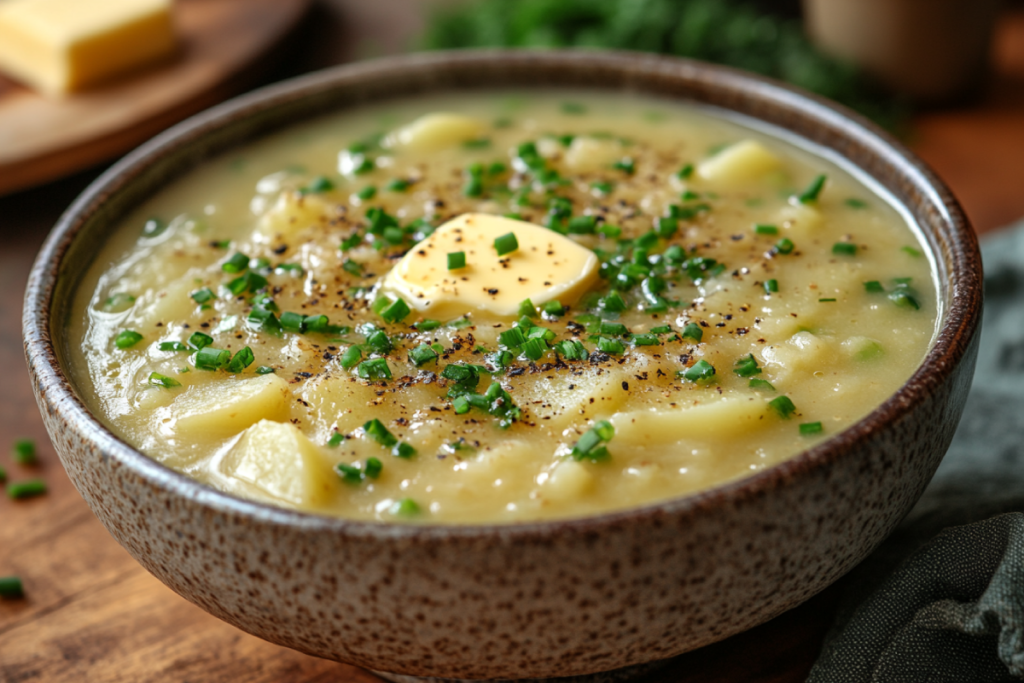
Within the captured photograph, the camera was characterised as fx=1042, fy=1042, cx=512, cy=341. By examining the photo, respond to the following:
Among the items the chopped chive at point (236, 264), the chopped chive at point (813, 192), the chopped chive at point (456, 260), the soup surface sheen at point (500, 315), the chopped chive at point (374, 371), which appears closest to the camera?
the soup surface sheen at point (500, 315)

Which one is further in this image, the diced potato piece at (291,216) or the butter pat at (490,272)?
the diced potato piece at (291,216)

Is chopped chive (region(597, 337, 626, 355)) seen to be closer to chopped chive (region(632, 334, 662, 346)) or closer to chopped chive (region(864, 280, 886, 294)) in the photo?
chopped chive (region(632, 334, 662, 346))

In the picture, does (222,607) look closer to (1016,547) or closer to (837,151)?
(1016,547)

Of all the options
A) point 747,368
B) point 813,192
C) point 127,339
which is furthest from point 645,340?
point 127,339

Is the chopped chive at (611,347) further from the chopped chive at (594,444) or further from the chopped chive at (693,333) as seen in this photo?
the chopped chive at (594,444)

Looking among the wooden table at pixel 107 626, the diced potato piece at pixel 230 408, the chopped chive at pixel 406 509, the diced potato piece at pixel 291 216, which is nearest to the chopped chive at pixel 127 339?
the diced potato piece at pixel 230 408

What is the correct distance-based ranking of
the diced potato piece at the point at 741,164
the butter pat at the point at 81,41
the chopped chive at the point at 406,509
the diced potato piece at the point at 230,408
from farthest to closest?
1. the butter pat at the point at 81,41
2. the diced potato piece at the point at 741,164
3. the diced potato piece at the point at 230,408
4. the chopped chive at the point at 406,509

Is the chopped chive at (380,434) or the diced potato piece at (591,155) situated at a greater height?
the diced potato piece at (591,155)

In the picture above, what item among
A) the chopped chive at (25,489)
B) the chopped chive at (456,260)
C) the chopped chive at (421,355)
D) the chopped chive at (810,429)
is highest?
the chopped chive at (456,260)
